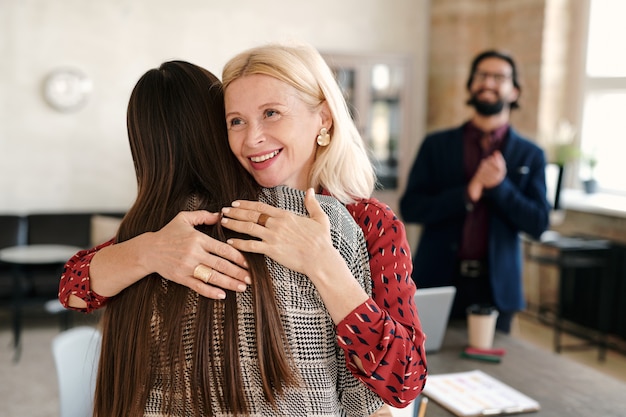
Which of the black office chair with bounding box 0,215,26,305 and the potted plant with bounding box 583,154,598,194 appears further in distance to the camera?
the black office chair with bounding box 0,215,26,305

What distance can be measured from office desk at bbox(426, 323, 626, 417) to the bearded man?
504 mm

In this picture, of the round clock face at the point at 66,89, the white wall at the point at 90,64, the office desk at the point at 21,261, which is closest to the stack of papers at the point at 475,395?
the office desk at the point at 21,261

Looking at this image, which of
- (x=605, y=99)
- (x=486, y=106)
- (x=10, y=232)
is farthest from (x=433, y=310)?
(x=10, y=232)

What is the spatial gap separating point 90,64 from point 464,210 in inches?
178

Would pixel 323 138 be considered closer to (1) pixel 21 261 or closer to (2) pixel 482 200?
(2) pixel 482 200

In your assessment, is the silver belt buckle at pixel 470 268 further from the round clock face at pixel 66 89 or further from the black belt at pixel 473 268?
the round clock face at pixel 66 89

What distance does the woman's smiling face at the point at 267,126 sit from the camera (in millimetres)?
1185

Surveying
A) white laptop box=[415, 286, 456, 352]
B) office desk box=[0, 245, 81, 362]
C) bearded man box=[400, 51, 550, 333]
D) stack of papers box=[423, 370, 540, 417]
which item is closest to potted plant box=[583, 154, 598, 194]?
bearded man box=[400, 51, 550, 333]

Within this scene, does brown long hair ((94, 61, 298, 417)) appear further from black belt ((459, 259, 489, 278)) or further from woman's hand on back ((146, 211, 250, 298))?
black belt ((459, 259, 489, 278))

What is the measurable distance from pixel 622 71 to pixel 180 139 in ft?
17.6

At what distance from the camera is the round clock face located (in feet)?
20.0

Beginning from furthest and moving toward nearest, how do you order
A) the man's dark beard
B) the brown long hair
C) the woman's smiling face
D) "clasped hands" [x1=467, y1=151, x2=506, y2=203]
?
the man's dark beard
"clasped hands" [x1=467, y1=151, x2=506, y2=203]
the woman's smiling face
the brown long hair

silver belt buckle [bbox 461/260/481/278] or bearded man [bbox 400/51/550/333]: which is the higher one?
bearded man [bbox 400/51/550/333]

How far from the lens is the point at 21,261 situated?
494cm
